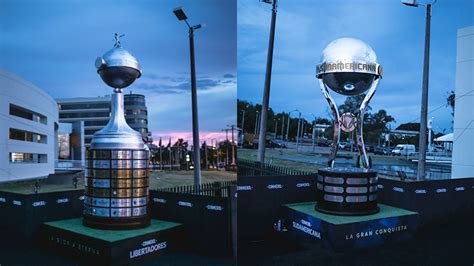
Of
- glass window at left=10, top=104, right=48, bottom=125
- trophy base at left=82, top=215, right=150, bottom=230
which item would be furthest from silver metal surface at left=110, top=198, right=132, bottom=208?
glass window at left=10, top=104, right=48, bottom=125

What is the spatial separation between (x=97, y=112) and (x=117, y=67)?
0.81 metres

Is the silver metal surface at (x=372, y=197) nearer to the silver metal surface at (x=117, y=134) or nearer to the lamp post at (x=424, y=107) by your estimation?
the lamp post at (x=424, y=107)

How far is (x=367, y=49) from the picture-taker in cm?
465

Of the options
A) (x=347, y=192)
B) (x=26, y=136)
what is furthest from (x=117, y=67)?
(x=347, y=192)

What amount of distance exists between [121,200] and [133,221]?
280mm

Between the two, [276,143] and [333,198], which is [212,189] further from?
[333,198]

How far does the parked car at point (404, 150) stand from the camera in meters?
6.11

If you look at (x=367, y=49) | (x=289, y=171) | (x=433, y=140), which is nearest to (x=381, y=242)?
(x=289, y=171)

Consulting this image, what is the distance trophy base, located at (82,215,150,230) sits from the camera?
466 cm

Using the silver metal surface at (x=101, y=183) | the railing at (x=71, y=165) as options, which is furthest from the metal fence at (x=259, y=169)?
the railing at (x=71, y=165)

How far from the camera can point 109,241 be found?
4109 mm

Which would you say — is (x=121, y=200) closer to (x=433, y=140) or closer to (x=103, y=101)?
(x=103, y=101)

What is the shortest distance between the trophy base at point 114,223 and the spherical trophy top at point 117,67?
1.53m

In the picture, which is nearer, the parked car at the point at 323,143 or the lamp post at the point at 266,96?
the lamp post at the point at 266,96
